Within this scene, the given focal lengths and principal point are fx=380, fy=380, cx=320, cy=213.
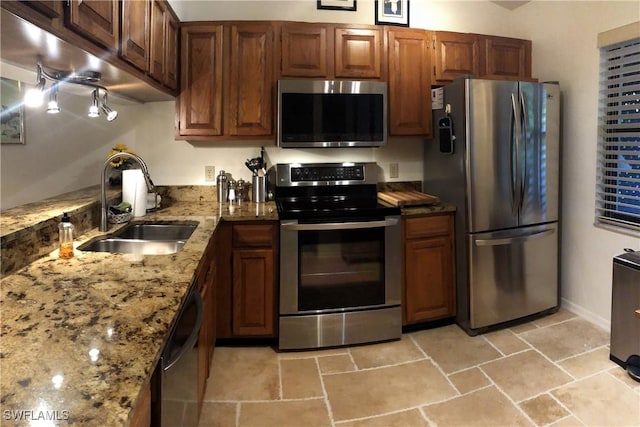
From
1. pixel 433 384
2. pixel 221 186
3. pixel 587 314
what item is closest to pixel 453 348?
pixel 433 384

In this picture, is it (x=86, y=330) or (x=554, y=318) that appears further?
(x=554, y=318)

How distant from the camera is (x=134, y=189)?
2.32 meters

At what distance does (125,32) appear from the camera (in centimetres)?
161

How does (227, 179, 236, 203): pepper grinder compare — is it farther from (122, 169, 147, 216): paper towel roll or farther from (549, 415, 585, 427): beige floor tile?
(549, 415, 585, 427): beige floor tile

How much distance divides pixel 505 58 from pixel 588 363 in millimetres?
2318

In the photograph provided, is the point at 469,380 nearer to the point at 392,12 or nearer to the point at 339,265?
the point at 339,265

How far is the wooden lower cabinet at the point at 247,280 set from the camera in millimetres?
2404

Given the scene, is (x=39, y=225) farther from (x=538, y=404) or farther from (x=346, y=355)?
(x=538, y=404)

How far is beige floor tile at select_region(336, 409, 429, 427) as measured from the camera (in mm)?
1817

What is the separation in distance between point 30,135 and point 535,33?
3.82 metres

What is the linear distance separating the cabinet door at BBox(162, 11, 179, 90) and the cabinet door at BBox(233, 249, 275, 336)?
1156mm

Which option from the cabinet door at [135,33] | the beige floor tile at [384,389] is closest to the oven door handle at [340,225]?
Answer: the beige floor tile at [384,389]

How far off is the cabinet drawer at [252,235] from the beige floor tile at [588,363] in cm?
195
